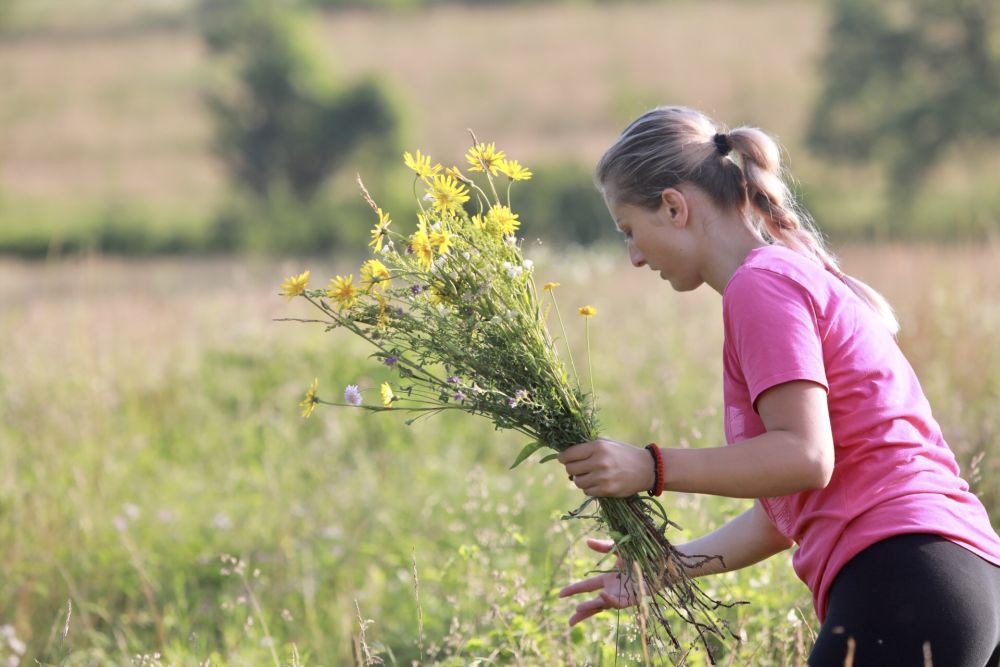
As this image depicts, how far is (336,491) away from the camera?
4.89 meters

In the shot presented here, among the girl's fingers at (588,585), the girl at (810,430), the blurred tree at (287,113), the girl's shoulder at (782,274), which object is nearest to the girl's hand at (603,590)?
the girl's fingers at (588,585)

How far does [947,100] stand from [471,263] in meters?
22.6

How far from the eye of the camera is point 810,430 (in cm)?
185

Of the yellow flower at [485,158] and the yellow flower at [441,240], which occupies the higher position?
the yellow flower at [485,158]

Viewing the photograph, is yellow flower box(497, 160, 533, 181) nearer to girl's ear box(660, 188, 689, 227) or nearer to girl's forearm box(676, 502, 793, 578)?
girl's ear box(660, 188, 689, 227)

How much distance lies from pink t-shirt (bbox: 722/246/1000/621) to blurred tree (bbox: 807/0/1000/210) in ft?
73.1

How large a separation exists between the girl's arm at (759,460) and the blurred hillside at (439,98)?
19.5 m

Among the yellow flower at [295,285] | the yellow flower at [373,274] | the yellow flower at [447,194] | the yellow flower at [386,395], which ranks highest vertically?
the yellow flower at [447,194]

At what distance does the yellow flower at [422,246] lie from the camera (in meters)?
1.99

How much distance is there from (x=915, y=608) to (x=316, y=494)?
3.37 meters

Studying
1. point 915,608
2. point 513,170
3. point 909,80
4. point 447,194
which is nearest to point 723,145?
point 513,170

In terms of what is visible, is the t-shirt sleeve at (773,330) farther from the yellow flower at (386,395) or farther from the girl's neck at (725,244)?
the yellow flower at (386,395)

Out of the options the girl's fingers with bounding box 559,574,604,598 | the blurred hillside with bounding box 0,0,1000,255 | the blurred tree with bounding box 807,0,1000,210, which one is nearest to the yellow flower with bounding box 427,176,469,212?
the girl's fingers with bounding box 559,574,604,598

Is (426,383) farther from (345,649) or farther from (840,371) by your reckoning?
(345,649)
